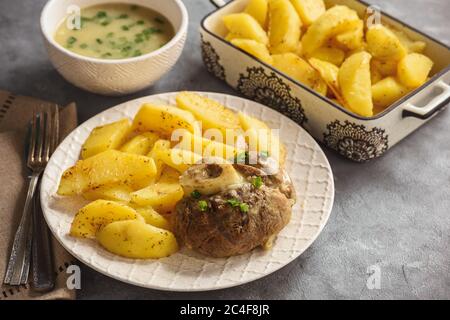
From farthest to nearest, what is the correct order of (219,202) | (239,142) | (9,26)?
(9,26) → (239,142) → (219,202)

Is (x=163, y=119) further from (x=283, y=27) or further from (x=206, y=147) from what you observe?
(x=283, y=27)

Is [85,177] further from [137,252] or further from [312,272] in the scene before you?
[312,272]

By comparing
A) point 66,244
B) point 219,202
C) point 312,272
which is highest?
Answer: point 219,202

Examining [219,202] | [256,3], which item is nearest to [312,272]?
[219,202]

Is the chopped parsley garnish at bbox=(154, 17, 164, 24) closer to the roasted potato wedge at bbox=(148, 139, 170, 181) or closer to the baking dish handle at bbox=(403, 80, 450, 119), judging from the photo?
the roasted potato wedge at bbox=(148, 139, 170, 181)

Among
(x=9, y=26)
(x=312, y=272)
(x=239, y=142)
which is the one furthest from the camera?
(x=9, y=26)

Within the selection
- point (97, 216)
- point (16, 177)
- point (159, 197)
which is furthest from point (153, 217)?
point (16, 177)

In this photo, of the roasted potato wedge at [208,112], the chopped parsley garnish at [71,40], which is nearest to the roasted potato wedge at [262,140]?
the roasted potato wedge at [208,112]

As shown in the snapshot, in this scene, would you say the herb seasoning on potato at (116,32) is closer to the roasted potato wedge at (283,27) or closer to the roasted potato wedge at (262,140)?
the roasted potato wedge at (283,27)
